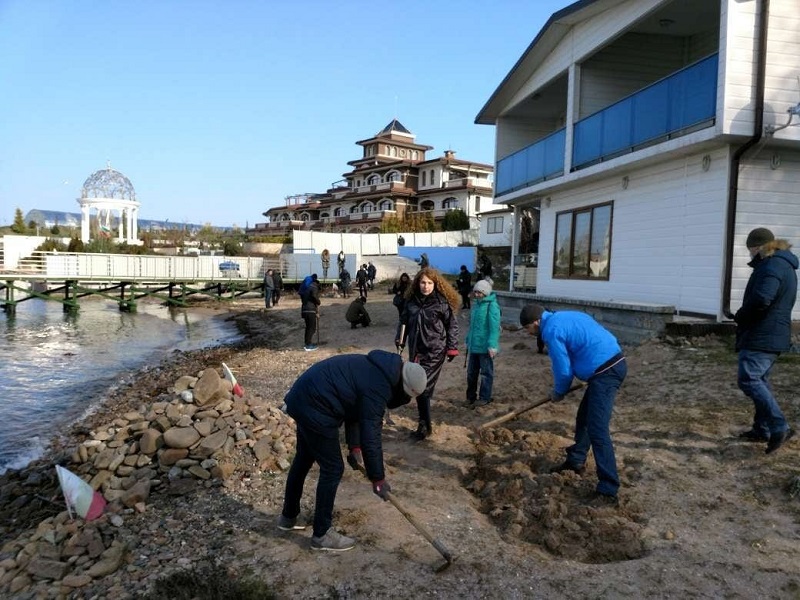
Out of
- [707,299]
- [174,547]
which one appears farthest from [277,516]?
[707,299]

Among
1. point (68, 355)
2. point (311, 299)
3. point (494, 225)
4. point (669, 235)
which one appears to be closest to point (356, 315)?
point (311, 299)

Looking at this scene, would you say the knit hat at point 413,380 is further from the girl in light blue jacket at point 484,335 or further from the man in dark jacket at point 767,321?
the girl in light blue jacket at point 484,335

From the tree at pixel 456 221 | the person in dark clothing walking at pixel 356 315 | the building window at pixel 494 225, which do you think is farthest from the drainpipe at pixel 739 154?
the tree at pixel 456 221

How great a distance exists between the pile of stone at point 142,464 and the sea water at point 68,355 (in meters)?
2.75

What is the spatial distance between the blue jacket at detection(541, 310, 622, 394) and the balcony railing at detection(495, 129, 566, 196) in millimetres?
9563

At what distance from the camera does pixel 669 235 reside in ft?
32.7

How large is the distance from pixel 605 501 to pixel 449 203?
4674cm

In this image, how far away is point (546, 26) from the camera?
1306 centimetres

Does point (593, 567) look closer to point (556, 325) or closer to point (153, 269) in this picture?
point (556, 325)

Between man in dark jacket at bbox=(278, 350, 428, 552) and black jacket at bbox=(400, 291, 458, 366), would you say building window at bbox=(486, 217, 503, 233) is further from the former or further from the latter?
man in dark jacket at bbox=(278, 350, 428, 552)

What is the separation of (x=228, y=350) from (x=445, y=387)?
9.43 meters

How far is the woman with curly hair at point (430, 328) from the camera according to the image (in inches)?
245

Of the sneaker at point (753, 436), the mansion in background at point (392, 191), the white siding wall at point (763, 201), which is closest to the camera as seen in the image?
the sneaker at point (753, 436)

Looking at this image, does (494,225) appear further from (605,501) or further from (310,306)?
(605,501)
